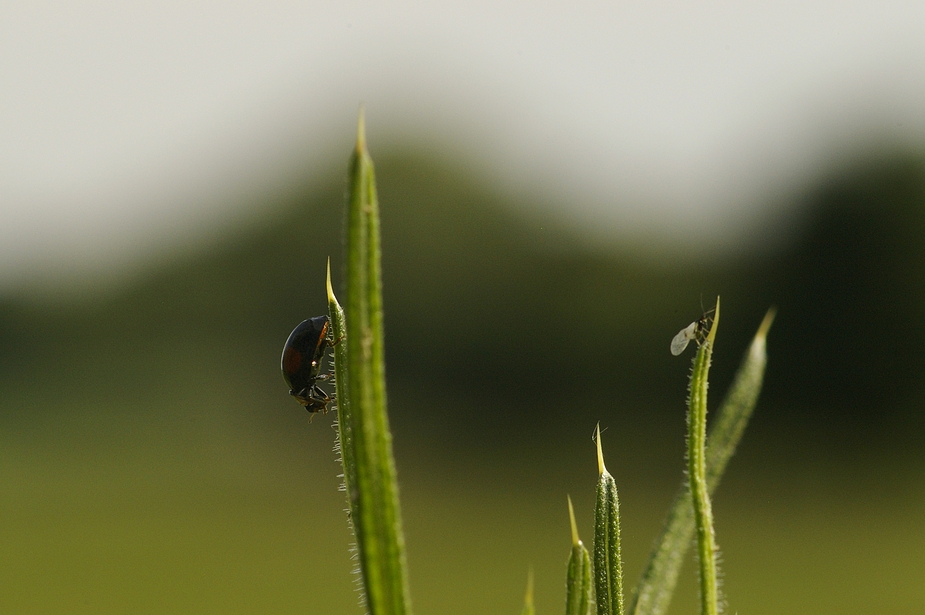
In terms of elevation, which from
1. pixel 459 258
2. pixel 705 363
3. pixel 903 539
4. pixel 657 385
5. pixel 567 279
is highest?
pixel 459 258

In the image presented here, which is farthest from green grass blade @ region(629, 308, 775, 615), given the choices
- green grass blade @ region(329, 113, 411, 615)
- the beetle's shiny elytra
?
the beetle's shiny elytra

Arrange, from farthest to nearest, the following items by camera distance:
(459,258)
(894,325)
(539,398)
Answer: (459,258) → (539,398) → (894,325)

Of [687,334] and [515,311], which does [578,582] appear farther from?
[515,311]

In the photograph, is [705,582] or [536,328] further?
[536,328]

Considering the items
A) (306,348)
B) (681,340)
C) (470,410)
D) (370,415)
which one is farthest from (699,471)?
(470,410)

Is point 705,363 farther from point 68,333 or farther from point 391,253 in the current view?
point 68,333

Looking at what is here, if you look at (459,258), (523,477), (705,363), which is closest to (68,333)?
(459,258)

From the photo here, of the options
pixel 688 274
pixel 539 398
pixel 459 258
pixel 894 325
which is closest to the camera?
pixel 894 325

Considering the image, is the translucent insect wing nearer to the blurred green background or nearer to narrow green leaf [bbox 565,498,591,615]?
narrow green leaf [bbox 565,498,591,615]
